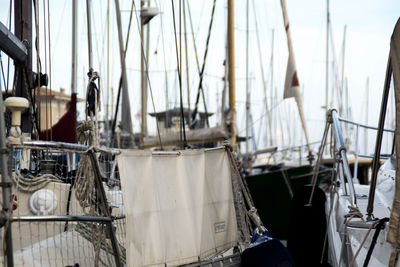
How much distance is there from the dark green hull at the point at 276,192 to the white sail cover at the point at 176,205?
7.55m

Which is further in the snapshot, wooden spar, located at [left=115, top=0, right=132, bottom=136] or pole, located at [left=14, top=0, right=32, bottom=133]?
wooden spar, located at [left=115, top=0, right=132, bottom=136]

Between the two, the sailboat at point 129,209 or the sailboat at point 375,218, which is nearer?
the sailboat at point 375,218

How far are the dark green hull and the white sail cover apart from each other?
7.55m

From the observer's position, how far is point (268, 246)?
5391 millimetres

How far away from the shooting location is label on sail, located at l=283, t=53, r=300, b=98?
33.6ft

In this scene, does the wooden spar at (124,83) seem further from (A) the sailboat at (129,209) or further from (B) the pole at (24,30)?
(A) the sailboat at (129,209)

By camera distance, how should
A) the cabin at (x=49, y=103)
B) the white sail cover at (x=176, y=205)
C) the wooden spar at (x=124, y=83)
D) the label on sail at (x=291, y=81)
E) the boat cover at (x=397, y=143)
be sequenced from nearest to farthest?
the boat cover at (x=397, y=143)
the white sail cover at (x=176, y=205)
the label on sail at (x=291, y=81)
the wooden spar at (x=124, y=83)
the cabin at (x=49, y=103)

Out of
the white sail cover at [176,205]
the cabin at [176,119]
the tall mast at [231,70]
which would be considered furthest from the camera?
the cabin at [176,119]

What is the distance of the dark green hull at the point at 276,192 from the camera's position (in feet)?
43.2

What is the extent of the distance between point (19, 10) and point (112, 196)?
9.91 feet

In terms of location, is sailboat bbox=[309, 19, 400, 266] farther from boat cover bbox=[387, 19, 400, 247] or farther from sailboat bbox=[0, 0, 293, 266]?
sailboat bbox=[0, 0, 293, 266]

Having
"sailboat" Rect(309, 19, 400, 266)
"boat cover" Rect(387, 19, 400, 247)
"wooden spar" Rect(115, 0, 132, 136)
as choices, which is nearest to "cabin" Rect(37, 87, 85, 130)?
"wooden spar" Rect(115, 0, 132, 136)

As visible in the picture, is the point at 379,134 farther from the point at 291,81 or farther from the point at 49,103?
the point at 49,103

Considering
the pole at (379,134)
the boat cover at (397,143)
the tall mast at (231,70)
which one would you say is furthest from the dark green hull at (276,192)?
the boat cover at (397,143)
